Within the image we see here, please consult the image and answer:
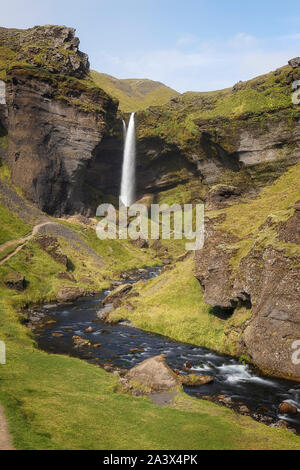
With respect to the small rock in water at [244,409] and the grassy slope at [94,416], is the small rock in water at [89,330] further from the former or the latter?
the small rock in water at [244,409]

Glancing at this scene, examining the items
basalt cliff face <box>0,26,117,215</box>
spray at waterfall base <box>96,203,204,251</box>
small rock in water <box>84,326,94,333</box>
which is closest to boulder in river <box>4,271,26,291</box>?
small rock in water <box>84,326,94,333</box>

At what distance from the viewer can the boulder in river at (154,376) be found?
21734mm

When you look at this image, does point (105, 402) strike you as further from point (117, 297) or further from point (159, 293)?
point (117, 297)

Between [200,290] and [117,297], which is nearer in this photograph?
[200,290]

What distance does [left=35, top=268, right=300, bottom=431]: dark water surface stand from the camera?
22.3m

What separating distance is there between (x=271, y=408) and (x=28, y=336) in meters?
22.1

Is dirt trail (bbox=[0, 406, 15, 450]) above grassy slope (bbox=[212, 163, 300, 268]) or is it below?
below

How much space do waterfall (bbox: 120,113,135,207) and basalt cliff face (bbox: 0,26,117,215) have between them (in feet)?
47.9

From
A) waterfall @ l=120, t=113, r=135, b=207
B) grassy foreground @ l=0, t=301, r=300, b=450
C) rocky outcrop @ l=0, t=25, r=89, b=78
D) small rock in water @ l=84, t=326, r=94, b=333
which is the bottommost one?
small rock in water @ l=84, t=326, r=94, b=333

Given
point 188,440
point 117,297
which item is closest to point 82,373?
point 188,440

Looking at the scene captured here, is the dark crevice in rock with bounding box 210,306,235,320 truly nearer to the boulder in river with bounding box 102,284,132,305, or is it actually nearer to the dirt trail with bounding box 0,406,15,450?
the boulder in river with bounding box 102,284,132,305

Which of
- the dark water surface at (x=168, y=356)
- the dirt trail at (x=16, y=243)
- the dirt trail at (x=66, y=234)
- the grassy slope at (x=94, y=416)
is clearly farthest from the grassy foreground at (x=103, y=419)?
the dirt trail at (x=66, y=234)

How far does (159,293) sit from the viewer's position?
43125 mm

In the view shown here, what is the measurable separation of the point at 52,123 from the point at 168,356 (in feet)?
263
